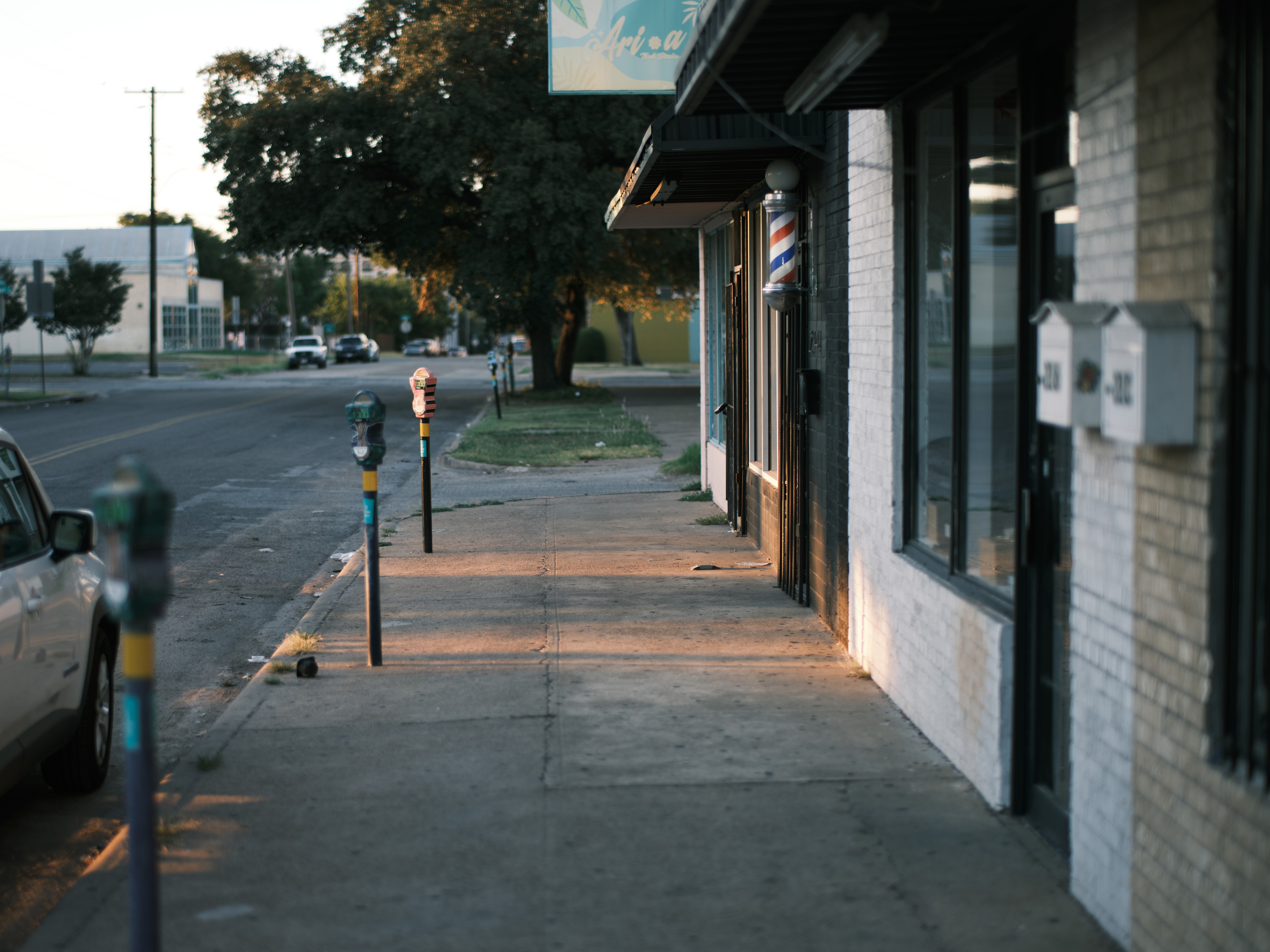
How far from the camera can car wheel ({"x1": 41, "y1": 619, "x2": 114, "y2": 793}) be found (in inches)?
217

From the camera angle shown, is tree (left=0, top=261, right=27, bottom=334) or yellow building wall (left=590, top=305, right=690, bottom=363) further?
yellow building wall (left=590, top=305, right=690, bottom=363)

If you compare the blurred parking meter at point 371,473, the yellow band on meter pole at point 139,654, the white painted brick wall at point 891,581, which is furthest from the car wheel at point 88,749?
the white painted brick wall at point 891,581

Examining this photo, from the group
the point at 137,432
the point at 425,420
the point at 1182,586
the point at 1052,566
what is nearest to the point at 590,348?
the point at 137,432

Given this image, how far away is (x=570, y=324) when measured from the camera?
4122 centimetres

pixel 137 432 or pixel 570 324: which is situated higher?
pixel 570 324

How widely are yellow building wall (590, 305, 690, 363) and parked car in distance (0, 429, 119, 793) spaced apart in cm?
6507

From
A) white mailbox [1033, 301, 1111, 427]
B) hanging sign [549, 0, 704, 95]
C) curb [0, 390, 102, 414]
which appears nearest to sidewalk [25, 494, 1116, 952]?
white mailbox [1033, 301, 1111, 427]

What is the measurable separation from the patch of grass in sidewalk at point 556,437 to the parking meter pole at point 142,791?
15.7m

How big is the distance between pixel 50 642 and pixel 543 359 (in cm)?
3265

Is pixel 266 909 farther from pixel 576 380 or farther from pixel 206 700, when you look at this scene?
pixel 576 380

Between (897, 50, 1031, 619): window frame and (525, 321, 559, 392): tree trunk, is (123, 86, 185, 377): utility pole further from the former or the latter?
(897, 50, 1031, 619): window frame

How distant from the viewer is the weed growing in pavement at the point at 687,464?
17281mm

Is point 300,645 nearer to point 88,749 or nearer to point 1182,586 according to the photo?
point 88,749

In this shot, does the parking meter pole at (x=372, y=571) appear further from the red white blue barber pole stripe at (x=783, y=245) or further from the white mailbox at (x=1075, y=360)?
the white mailbox at (x=1075, y=360)
